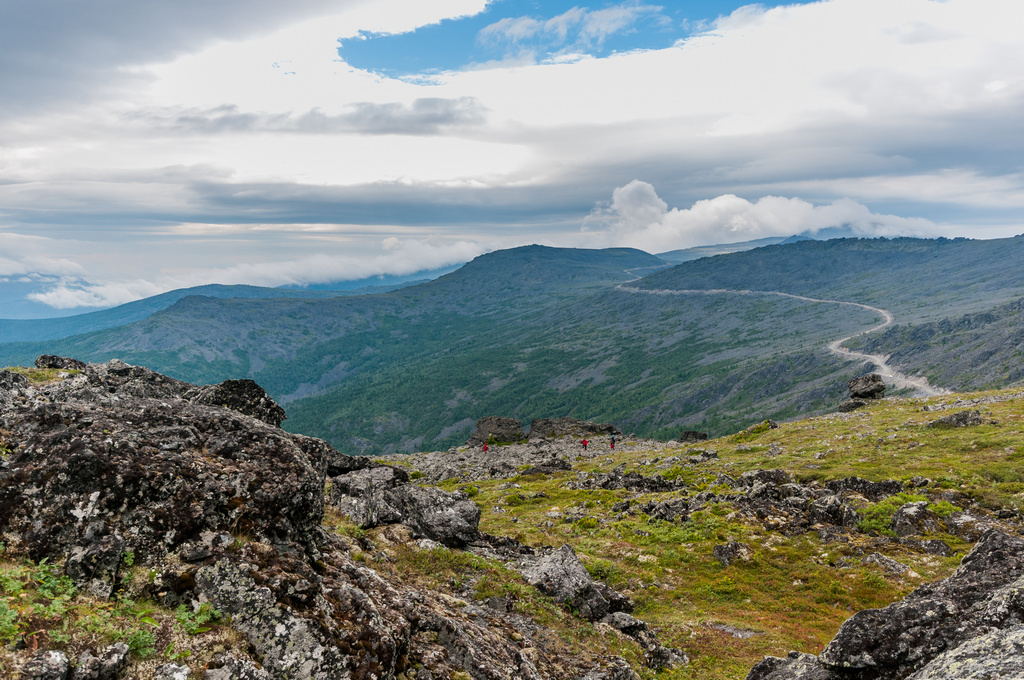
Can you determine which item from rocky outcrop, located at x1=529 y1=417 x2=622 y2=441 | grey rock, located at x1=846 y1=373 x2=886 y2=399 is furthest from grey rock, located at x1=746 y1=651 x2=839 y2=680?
rocky outcrop, located at x1=529 y1=417 x2=622 y2=441

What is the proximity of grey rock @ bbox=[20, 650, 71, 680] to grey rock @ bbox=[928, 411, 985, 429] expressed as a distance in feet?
246

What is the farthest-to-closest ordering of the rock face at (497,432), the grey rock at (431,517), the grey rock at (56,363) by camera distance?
the rock face at (497,432), the grey rock at (56,363), the grey rock at (431,517)

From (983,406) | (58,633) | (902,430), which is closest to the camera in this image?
(58,633)

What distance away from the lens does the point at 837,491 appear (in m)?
42.4

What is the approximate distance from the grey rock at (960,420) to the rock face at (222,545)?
61690mm

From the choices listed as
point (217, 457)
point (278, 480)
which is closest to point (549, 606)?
point (278, 480)

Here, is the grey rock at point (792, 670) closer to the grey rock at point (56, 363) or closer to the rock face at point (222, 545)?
the rock face at point (222, 545)

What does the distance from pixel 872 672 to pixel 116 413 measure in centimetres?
2138

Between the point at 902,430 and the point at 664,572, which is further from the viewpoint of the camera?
the point at 902,430

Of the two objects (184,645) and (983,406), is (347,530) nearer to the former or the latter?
(184,645)

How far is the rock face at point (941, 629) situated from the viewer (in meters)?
10.6

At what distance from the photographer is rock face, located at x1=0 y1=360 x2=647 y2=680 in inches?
408

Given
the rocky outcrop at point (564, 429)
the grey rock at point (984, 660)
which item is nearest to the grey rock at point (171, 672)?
the grey rock at point (984, 660)

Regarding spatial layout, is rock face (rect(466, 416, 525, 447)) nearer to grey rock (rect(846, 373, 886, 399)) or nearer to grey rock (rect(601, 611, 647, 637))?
grey rock (rect(846, 373, 886, 399))
